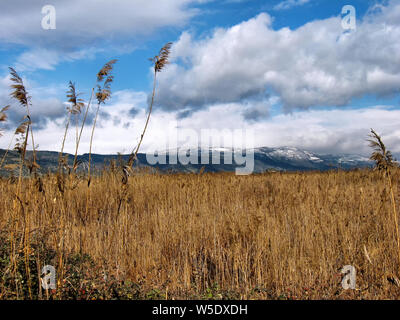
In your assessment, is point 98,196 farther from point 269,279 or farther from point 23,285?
point 269,279

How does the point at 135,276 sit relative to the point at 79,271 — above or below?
below

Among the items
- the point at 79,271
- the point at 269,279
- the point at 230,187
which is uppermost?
the point at 230,187

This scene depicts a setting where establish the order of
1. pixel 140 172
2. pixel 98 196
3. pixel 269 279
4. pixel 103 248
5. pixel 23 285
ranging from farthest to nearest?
pixel 140 172, pixel 98 196, pixel 103 248, pixel 269 279, pixel 23 285

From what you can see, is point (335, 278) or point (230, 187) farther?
point (230, 187)

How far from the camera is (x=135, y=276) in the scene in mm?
3641

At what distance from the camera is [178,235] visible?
467 cm

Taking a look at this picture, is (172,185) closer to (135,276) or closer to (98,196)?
(98,196)

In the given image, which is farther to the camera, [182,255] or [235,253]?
[182,255]

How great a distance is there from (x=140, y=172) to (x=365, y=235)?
7911mm

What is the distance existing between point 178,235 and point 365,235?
9.78 ft
